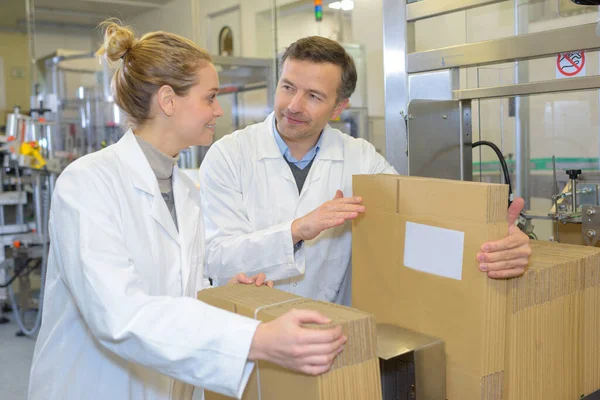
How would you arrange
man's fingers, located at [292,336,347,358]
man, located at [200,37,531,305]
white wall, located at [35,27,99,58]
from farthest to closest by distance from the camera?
white wall, located at [35,27,99,58] < man, located at [200,37,531,305] < man's fingers, located at [292,336,347,358]

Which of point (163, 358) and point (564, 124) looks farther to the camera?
point (564, 124)

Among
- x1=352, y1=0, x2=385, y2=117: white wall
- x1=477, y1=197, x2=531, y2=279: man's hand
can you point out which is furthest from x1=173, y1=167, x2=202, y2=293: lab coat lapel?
x1=352, y1=0, x2=385, y2=117: white wall

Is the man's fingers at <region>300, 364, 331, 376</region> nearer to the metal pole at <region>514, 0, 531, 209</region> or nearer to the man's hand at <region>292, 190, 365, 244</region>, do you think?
the man's hand at <region>292, 190, 365, 244</region>

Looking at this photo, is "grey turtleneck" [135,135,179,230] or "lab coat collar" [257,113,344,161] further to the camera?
"lab coat collar" [257,113,344,161]

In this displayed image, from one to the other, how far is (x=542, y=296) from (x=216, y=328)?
0.65m

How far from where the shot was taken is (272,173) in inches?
65.3

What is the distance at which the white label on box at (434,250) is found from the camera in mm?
1113

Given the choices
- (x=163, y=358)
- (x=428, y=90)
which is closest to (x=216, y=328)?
(x=163, y=358)

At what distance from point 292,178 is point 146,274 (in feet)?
2.01

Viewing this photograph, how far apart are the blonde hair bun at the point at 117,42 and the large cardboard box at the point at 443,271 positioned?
0.59 metres

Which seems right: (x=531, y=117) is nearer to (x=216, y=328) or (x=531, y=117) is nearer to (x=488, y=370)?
(x=488, y=370)

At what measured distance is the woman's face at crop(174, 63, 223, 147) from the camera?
123cm

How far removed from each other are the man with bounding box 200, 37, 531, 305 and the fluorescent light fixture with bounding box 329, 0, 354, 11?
337cm

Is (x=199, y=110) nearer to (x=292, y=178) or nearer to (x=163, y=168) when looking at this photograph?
(x=163, y=168)
